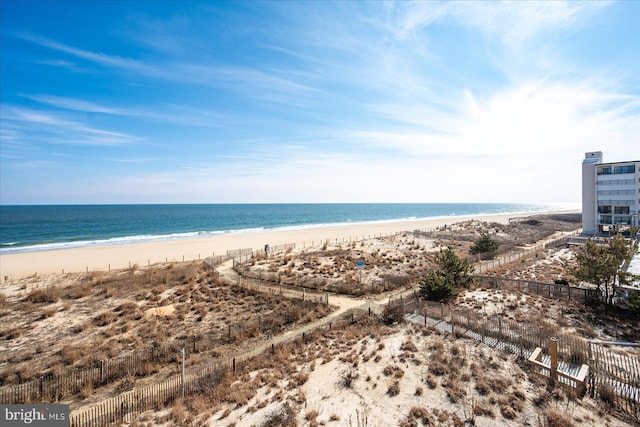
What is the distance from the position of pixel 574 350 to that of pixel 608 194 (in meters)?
56.9

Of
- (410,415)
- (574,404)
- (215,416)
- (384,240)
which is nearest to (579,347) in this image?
(574,404)

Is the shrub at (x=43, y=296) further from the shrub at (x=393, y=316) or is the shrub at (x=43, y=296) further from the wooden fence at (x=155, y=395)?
the shrub at (x=393, y=316)

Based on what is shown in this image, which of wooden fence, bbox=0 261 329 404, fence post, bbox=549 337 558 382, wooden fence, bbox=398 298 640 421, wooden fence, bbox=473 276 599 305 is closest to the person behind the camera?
wooden fence, bbox=398 298 640 421

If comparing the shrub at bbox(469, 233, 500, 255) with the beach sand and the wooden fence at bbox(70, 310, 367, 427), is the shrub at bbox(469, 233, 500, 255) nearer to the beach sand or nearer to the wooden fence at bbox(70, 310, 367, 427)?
the wooden fence at bbox(70, 310, 367, 427)

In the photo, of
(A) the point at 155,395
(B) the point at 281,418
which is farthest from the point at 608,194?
(A) the point at 155,395

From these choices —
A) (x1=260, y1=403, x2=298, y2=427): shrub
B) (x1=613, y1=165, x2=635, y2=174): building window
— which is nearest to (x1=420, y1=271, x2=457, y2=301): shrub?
(x1=260, y1=403, x2=298, y2=427): shrub

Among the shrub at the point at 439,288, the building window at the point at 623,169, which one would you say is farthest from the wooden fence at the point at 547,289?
the building window at the point at 623,169

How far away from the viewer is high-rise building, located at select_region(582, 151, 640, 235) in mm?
48000

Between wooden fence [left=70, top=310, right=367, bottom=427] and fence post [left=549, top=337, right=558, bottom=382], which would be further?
fence post [left=549, top=337, right=558, bottom=382]

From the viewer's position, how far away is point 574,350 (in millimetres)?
11289

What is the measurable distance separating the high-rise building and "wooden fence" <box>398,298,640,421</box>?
165 ft

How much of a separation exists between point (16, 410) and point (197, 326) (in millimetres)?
8984

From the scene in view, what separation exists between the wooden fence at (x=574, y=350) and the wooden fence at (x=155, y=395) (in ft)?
31.1

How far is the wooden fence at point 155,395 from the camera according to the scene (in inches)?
384
